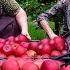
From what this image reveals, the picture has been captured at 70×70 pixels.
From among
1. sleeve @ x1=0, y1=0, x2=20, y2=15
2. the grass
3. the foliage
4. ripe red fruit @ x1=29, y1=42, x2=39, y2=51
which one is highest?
the foliage

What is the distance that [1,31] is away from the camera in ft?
12.7

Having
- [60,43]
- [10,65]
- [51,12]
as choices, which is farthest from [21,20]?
[10,65]

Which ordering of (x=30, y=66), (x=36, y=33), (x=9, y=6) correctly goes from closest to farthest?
1. (x=30, y=66)
2. (x=9, y=6)
3. (x=36, y=33)

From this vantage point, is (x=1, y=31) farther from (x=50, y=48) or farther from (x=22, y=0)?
(x=22, y=0)

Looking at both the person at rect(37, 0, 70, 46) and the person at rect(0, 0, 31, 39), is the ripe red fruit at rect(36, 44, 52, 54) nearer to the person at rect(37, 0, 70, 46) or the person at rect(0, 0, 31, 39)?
the person at rect(37, 0, 70, 46)

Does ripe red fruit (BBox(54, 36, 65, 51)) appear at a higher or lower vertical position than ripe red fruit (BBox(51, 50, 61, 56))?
higher

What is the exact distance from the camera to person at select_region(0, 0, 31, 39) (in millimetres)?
3904

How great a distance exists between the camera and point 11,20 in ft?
13.1

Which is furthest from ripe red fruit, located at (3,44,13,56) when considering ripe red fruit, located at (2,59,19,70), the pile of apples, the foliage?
the foliage

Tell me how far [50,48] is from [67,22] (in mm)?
599

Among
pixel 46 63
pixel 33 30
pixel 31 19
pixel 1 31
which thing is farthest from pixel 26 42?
pixel 31 19

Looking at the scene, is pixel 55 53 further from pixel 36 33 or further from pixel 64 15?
pixel 36 33

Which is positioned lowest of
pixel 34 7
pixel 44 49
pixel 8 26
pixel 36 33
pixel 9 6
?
pixel 36 33

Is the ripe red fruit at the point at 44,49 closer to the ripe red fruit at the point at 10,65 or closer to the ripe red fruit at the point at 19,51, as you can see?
the ripe red fruit at the point at 19,51
